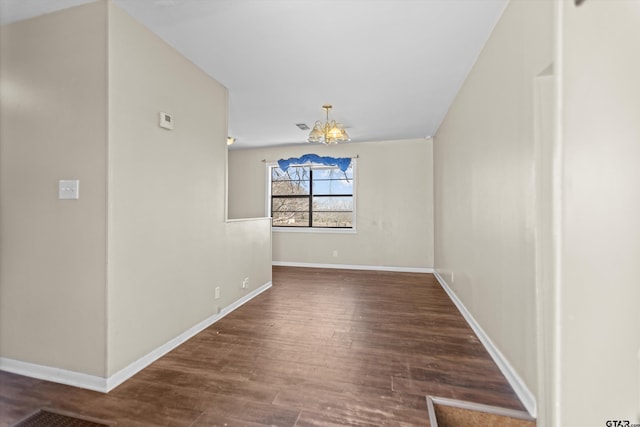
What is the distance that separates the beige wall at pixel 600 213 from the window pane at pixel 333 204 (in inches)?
178

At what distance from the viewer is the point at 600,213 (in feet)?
3.09

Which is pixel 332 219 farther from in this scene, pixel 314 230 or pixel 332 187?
pixel 332 187

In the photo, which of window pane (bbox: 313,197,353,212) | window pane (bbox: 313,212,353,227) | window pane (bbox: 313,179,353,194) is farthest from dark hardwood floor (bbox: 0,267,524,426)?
window pane (bbox: 313,179,353,194)

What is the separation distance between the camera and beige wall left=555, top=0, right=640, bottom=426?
0.84m

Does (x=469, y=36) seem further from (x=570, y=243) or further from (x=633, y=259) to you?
(x=633, y=259)

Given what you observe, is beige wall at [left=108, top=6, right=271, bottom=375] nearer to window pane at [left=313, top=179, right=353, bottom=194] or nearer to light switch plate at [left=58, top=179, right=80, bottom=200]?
light switch plate at [left=58, top=179, right=80, bottom=200]

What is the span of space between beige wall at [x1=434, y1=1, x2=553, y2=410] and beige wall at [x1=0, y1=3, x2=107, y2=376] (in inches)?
99.0

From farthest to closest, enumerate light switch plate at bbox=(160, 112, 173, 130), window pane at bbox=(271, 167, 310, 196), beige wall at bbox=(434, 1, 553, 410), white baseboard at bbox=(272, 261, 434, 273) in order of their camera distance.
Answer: window pane at bbox=(271, 167, 310, 196) → white baseboard at bbox=(272, 261, 434, 273) → light switch plate at bbox=(160, 112, 173, 130) → beige wall at bbox=(434, 1, 553, 410)

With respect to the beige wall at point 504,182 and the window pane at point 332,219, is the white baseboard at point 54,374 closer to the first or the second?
the beige wall at point 504,182

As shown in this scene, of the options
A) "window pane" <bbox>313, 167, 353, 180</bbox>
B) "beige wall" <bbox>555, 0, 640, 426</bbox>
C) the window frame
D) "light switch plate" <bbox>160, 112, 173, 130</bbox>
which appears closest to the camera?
"beige wall" <bbox>555, 0, 640, 426</bbox>

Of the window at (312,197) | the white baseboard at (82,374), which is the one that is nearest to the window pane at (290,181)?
the window at (312,197)

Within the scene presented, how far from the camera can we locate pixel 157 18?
1898mm

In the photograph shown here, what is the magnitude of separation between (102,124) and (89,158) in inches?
9.3

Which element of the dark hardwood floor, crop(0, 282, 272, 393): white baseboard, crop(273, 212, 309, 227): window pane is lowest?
the dark hardwood floor
